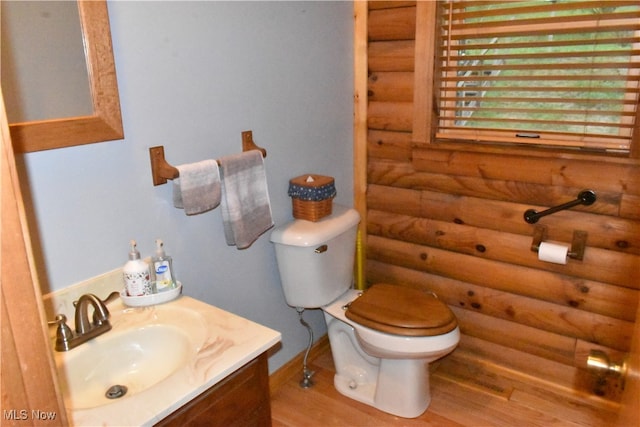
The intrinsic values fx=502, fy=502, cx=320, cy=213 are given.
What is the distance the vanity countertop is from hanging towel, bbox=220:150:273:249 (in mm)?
333

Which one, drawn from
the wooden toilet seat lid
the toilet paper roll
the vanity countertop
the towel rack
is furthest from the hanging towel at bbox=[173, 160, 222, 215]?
the toilet paper roll

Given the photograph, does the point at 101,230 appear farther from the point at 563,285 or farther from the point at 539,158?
the point at 563,285

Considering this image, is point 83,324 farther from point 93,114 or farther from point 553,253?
point 553,253

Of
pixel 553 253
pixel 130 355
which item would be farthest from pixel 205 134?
pixel 553 253

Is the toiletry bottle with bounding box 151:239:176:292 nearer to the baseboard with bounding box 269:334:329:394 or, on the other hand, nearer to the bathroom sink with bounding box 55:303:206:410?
the bathroom sink with bounding box 55:303:206:410

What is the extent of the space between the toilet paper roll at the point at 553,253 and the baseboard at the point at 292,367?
1195 mm

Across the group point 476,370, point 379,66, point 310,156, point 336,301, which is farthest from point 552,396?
point 379,66

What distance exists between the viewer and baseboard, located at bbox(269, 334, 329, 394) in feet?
7.82

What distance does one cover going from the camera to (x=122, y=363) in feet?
4.66

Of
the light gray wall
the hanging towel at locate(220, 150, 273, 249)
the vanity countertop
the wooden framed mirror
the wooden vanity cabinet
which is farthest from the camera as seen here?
the hanging towel at locate(220, 150, 273, 249)

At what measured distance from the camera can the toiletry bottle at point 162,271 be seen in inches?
63.6

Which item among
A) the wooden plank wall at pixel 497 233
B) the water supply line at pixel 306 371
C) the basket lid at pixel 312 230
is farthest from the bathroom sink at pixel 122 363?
the wooden plank wall at pixel 497 233

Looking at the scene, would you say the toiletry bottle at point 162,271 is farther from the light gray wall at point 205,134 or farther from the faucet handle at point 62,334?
the faucet handle at point 62,334

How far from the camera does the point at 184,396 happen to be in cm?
114
